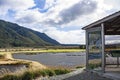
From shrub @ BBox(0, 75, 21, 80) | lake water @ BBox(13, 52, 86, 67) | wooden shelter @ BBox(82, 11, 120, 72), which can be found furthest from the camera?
lake water @ BBox(13, 52, 86, 67)

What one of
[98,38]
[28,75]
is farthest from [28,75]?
[98,38]

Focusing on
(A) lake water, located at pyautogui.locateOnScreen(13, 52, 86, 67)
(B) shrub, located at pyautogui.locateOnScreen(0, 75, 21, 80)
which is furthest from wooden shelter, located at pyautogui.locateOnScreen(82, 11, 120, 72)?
(A) lake water, located at pyautogui.locateOnScreen(13, 52, 86, 67)

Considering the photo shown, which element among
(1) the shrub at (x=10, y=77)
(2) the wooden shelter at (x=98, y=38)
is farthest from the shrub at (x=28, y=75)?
(2) the wooden shelter at (x=98, y=38)

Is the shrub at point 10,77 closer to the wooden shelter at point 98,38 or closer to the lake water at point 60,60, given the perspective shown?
the wooden shelter at point 98,38

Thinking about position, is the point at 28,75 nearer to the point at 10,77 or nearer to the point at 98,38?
the point at 10,77

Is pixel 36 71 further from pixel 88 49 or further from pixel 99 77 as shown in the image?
pixel 99 77

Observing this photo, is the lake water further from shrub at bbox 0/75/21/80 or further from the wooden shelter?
the wooden shelter

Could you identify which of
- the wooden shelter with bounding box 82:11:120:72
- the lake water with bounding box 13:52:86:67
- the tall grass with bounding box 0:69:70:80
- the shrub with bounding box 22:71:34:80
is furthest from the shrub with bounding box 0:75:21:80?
the lake water with bounding box 13:52:86:67

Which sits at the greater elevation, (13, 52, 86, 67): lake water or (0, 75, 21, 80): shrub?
(13, 52, 86, 67): lake water

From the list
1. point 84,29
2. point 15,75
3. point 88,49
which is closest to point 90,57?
point 88,49

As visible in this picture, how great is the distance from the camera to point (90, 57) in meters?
19.5

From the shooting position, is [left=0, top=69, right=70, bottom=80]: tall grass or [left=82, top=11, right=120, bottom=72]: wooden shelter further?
[left=0, top=69, right=70, bottom=80]: tall grass

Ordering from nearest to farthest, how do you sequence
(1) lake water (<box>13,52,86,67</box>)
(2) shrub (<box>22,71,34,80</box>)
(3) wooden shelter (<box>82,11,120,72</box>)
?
1. (3) wooden shelter (<box>82,11,120,72</box>)
2. (2) shrub (<box>22,71,34,80</box>)
3. (1) lake water (<box>13,52,86,67</box>)

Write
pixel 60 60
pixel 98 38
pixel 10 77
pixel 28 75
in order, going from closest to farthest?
pixel 98 38 → pixel 28 75 → pixel 10 77 → pixel 60 60
